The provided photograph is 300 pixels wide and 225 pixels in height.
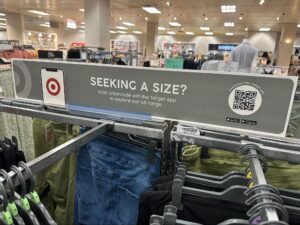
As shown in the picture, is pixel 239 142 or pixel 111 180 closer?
pixel 239 142

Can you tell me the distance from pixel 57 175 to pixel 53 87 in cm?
48

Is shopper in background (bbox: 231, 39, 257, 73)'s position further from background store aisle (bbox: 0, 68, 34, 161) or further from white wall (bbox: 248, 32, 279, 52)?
white wall (bbox: 248, 32, 279, 52)

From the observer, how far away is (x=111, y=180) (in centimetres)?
101

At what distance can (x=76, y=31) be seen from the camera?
20.8m

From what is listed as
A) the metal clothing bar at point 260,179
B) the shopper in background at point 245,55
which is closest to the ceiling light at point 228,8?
the shopper in background at point 245,55

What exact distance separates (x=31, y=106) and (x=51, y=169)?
0.40 metres

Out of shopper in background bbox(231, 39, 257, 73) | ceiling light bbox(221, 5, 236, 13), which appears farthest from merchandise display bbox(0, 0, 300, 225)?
ceiling light bbox(221, 5, 236, 13)

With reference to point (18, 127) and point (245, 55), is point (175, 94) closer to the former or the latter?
point (18, 127)

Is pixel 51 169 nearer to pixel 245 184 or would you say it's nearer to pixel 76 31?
pixel 245 184

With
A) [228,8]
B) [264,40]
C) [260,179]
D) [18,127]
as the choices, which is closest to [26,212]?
[260,179]

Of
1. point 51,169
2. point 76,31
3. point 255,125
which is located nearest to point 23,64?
point 51,169

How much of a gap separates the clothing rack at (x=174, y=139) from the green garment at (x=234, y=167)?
11 cm

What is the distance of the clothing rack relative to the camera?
606mm

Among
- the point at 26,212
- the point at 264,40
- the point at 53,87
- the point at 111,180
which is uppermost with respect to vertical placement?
the point at 264,40
